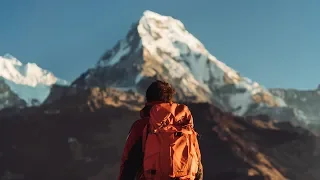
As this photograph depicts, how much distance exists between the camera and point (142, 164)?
5.77 meters

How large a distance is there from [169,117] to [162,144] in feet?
1.02

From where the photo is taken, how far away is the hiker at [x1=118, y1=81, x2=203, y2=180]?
5.43 meters

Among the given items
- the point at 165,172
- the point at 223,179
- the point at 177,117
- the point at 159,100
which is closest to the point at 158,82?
the point at 159,100

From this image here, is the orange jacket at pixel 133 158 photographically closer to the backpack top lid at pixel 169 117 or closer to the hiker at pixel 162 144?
the hiker at pixel 162 144

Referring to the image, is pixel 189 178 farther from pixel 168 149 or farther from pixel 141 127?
pixel 141 127

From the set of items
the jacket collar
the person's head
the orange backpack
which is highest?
the person's head

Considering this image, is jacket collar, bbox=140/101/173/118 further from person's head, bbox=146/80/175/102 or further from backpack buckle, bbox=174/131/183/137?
backpack buckle, bbox=174/131/183/137

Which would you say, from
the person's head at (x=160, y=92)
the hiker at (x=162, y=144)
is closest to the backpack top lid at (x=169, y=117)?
the hiker at (x=162, y=144)

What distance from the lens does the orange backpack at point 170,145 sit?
542 centimetres

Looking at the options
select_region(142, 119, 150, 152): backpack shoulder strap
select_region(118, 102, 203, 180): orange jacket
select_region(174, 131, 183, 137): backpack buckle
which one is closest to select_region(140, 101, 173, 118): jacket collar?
select_region(118, 102, 203, 180): orange jacket

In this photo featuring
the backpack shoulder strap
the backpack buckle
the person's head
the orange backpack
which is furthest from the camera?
the person's head

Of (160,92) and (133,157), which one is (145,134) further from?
(160,92)

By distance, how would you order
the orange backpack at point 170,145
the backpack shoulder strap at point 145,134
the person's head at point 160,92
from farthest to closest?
the person's head at point 160,92, the backpack shoulder strap at point 145,134, the orange backpack at point 170,145

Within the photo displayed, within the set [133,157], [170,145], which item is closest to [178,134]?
[170,145]
